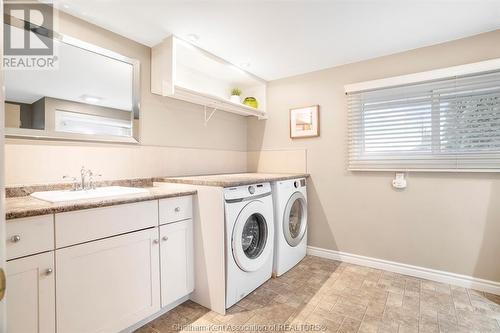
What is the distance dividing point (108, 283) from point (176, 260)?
17.6 inches

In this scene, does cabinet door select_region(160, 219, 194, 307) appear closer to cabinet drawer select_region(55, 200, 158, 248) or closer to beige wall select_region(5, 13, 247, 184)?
cabinet drawer select_region(55, 200, 158, 248)

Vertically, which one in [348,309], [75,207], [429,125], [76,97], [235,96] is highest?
[235,96]

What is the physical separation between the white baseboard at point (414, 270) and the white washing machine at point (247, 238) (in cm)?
84

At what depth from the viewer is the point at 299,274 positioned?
7.61 feet

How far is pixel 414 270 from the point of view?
227 cm

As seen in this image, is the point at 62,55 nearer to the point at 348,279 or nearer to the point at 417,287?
the point at 348,279

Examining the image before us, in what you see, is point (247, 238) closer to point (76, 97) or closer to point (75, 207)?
point (75, 207)

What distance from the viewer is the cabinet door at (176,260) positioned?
63.8 inches

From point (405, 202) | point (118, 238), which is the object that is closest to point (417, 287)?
point (405, 202)

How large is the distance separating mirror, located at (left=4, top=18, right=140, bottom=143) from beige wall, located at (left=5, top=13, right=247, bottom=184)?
0.07 metres

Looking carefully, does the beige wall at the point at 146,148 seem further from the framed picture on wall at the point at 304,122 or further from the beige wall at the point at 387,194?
the framed picture on wall at the point at 304,122

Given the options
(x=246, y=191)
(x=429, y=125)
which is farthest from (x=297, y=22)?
(x=429, y=125)

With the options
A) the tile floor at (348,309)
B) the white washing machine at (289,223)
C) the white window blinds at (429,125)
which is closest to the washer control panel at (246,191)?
the white washing machine at (289,223)

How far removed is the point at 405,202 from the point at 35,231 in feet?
8.87
